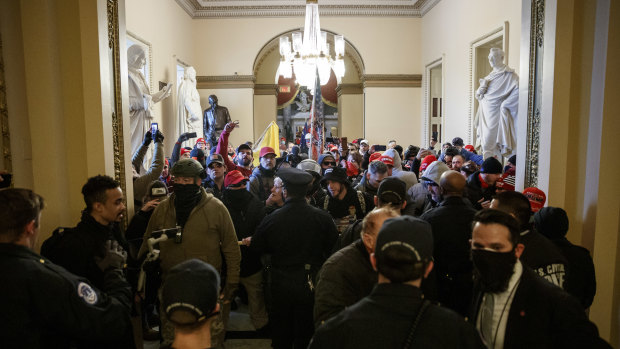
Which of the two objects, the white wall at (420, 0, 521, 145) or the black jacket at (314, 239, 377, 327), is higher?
the white wall at (420, 0, 521, 145)

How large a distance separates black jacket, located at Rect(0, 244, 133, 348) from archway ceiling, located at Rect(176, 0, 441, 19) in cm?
1296

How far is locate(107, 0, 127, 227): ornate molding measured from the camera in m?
3.58

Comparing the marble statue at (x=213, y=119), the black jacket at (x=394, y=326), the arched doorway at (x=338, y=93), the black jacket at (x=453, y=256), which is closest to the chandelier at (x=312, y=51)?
the marble statue at (x=213, y=119)

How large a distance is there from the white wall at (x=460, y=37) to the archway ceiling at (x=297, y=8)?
1.01 metres

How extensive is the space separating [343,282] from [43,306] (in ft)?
4.13

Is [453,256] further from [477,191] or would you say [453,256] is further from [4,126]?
[4,126]

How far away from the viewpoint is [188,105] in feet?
38.0

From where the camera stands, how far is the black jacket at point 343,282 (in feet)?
6.63

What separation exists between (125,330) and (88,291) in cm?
27

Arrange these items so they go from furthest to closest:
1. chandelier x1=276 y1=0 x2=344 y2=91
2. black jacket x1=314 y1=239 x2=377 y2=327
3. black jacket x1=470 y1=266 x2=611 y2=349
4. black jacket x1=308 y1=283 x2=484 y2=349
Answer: chandelier x1=276 y1=0 x2=344 y2=91, black jacket x1=314 y1=239 x2=377 y2=327, black jacket x1=470 y1=266 x2=611 y2=349, black jacket x1=308 y1=283 x2=484 y2=349

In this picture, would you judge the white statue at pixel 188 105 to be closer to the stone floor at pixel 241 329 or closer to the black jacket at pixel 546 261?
the stone floor at pixel 241 329

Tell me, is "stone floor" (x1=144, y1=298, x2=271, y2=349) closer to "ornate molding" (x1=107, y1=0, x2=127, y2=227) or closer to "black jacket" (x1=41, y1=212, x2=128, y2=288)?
"ornate molding" (x1=107, y1=0, x2=127, y2=227)

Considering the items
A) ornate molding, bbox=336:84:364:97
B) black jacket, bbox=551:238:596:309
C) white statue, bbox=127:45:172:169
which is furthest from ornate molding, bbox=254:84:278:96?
black jacket, bbox=551:238:596:309

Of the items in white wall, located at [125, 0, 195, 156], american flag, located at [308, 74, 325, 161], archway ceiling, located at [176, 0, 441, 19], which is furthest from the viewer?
archway ceiling, located at [176, 0, 441, 19]
